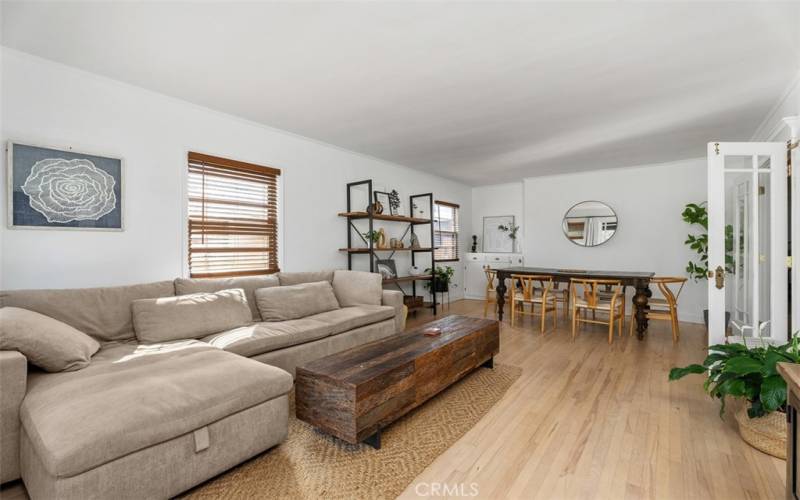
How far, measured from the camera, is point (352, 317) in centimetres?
353

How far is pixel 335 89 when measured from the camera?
9.90 ft

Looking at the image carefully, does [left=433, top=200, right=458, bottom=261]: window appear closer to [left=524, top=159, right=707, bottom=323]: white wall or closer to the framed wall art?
[left=524, top=159, right=707, bottom=323]: white wall

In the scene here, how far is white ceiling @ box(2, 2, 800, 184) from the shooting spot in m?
2.05

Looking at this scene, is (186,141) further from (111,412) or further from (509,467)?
(509,467)

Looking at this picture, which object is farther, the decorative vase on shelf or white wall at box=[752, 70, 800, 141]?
the decorative vase on shelf

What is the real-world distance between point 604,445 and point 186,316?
2.85 m

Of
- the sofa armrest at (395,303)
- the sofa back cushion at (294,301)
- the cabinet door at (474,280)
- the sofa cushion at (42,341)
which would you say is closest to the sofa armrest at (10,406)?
the sofa cushion at (42,341)

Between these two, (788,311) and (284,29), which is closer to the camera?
(284,29)

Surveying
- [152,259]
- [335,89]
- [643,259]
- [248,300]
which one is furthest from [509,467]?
[643,259]

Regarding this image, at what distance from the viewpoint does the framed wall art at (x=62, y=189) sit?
8.11 feet

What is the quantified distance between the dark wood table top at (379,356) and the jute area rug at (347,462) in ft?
1.33

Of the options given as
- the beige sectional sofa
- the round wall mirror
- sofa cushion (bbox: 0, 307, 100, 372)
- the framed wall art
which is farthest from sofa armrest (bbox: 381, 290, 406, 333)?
the round wall mirror

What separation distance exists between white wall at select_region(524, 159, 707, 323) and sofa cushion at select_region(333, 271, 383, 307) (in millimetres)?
3965

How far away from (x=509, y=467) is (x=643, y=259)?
17.6ft
